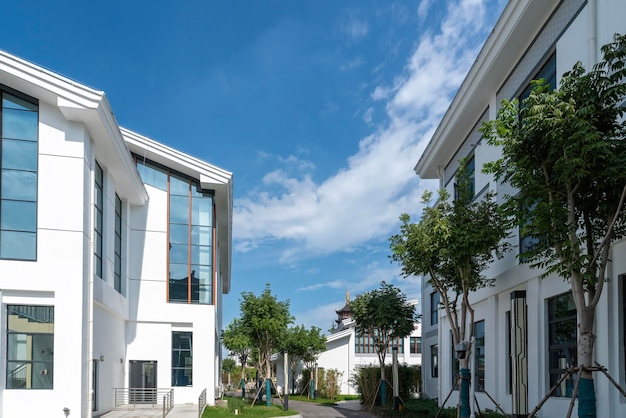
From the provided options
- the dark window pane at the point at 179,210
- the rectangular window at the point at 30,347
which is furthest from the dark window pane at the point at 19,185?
the dark window pane at the point at 179,210

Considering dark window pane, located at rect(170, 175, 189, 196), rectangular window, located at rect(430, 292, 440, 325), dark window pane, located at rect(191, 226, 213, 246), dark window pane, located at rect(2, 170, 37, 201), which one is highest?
dark window pane, located at rect(170, 175, 189, 196)

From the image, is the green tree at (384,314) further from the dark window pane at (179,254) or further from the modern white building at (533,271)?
the dark window pane at (179,254)

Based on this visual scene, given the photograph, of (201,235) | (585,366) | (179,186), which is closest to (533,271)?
(585,366)

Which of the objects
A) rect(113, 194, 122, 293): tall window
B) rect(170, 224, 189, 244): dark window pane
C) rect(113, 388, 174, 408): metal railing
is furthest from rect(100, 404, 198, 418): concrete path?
rect(170, 224, 189, 244): dark window pane

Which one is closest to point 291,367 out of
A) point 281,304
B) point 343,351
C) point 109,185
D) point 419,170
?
point 343,351

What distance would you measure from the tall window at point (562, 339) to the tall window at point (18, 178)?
12964mm

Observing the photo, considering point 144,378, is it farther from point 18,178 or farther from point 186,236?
point 18,178

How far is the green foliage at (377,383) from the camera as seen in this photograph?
26.5 m

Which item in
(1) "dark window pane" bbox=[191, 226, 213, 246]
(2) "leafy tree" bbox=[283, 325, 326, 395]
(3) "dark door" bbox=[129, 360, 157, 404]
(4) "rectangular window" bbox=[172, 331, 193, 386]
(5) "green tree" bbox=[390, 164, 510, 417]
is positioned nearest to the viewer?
(5) "green tree" bbox=[390, 164, 510, 417]

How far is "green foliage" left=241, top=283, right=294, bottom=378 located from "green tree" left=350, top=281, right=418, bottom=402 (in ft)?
12.5

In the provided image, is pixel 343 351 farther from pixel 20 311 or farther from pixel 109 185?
pixel 20 311

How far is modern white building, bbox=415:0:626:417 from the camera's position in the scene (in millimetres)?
10180

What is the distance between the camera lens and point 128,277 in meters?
25.2

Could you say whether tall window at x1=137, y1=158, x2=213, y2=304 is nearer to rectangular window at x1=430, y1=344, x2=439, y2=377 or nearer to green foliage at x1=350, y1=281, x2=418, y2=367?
green foliage at x1=350, y1=281, x2=418, y2=367
